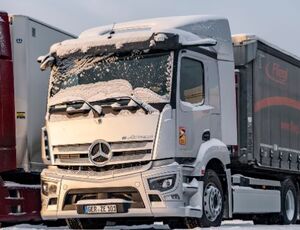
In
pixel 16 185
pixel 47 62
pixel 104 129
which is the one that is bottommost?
pixel 16 185

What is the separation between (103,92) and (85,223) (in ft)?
8.06

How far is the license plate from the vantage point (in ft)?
33.1

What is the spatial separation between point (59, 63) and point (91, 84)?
814 millimetres

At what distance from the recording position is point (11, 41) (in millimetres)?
11930

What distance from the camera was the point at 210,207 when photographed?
35.4ft

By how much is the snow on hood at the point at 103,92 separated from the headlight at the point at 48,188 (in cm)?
126

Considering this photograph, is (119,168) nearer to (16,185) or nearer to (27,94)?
(16,185)

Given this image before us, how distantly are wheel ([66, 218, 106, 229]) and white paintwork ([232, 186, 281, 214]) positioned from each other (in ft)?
7.66

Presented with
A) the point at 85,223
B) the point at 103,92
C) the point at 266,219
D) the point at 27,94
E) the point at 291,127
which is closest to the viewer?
the point at 103,92

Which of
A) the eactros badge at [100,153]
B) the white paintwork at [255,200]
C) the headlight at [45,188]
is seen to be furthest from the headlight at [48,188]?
the white paintwork at [255,200]

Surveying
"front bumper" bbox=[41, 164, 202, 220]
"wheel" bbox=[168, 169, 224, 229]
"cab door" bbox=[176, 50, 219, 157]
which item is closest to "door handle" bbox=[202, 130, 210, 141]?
"cab door" bbox=[176, 50, 219, 157]

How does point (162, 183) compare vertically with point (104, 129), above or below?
below

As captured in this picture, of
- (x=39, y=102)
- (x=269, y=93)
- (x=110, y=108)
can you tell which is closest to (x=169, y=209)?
(x=110, y=108)

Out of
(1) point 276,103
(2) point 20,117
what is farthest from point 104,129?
(1) point 276,103
